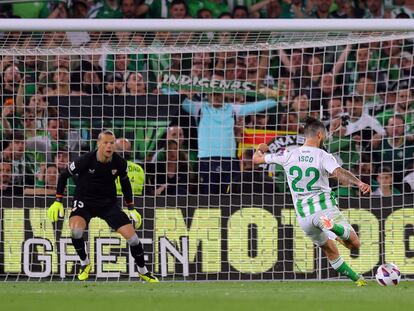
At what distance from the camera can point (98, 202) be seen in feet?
43.4

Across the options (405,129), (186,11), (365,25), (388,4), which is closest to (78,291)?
(365,25)

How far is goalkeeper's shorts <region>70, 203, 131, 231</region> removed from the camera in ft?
43.2

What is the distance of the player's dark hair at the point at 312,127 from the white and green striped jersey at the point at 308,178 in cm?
16

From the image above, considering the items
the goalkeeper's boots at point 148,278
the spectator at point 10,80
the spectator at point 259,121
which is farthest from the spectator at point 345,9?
the goalkeeper's boots at point 148,278

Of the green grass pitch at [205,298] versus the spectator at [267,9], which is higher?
the spectator at [267,9]

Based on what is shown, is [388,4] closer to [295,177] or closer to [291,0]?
[291,0]

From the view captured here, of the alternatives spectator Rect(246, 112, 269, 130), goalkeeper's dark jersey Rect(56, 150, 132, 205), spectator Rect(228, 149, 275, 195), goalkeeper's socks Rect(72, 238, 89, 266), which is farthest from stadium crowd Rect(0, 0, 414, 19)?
goalkeeper's socks Rect(72, 238, 89, 266)

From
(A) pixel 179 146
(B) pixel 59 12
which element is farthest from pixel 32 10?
(A) pixel 179 146

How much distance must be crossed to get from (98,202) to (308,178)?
9.08ft

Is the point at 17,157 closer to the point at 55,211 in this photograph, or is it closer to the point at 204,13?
the point at 55,211

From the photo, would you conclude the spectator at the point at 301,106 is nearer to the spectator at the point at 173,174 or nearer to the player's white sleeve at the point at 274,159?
the spectator at the point at 173,174

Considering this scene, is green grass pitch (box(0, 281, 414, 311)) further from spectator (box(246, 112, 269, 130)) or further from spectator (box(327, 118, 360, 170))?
spectator (box(246, 112, 269, 130))

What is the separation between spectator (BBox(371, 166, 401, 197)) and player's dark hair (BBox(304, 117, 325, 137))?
283cm

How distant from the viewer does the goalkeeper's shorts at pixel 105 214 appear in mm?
13172
